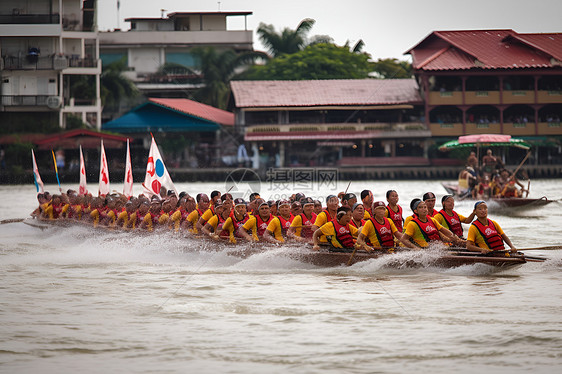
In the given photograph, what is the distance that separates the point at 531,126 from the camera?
1759 inches

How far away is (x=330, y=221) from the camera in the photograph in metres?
12.0

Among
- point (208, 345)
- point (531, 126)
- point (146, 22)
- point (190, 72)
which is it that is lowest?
point (208, 345)

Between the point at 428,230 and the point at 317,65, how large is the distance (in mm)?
40182

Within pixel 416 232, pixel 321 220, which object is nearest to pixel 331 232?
pixel 321 220

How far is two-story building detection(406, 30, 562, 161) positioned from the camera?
4450 centimetres

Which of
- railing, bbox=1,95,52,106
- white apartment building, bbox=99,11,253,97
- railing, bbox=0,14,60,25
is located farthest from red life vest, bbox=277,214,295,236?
white apartment building, bbox=99,11,253,97

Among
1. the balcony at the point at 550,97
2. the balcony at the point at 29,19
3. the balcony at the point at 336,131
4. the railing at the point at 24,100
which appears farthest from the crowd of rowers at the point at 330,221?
the balcony at the point at 550,97

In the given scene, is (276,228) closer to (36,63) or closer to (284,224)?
(284,224)

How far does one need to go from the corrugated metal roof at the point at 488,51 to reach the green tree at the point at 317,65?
5211 millimetres

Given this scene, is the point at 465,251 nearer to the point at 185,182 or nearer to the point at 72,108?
the point at 185,182

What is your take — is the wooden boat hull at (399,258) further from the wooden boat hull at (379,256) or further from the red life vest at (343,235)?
the red life vest at (343,235)

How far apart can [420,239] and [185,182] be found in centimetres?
3247

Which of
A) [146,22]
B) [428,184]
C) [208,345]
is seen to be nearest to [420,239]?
[208,345]

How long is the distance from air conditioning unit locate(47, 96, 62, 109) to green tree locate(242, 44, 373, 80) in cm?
1400
